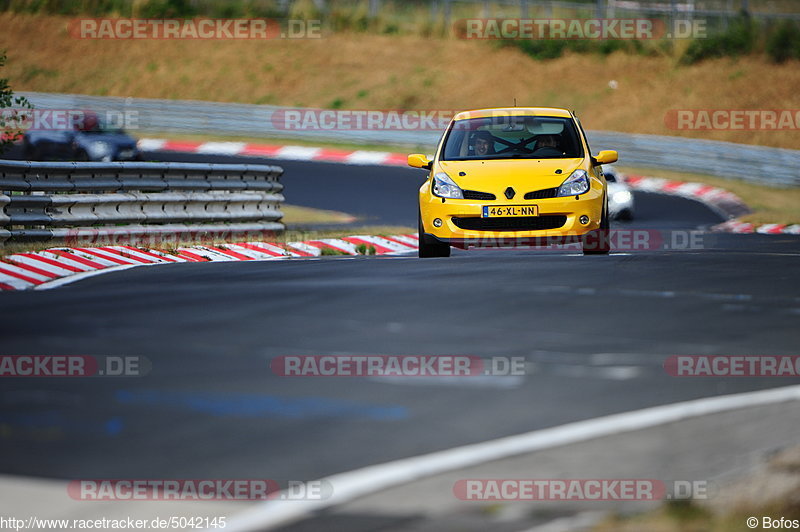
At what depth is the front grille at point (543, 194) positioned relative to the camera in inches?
552

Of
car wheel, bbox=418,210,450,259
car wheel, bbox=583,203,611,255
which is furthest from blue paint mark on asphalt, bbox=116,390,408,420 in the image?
car wheel, bbox=583,203,611,255

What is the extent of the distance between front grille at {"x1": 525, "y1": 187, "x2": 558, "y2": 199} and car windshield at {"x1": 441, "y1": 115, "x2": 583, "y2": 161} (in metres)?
0.79

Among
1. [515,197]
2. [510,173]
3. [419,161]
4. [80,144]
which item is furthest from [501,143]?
[80,144]

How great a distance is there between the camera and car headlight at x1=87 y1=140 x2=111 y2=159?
30891mm

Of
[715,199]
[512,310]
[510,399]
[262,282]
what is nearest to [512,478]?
[510,399]

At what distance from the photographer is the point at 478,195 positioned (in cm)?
1409

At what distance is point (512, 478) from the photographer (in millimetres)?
5203

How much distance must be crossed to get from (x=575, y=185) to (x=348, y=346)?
655 centimetres

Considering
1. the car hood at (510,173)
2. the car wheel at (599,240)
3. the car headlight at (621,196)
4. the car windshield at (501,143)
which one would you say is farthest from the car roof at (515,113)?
the car headlight at (621,196)

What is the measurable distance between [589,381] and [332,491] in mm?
2443

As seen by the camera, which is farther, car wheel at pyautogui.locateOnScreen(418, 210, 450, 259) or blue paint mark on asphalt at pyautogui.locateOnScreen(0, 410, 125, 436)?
car wheel at pyautogui.locateOnScreen(418, 210, 450, 259)

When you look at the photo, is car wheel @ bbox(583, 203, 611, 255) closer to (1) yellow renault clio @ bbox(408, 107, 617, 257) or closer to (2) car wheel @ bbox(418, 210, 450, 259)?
(1) yellow renault clio @ bbox(408, 107, 617, 257)

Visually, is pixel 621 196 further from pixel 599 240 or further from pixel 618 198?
pixel 599 240

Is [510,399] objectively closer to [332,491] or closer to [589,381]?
[589,381]
